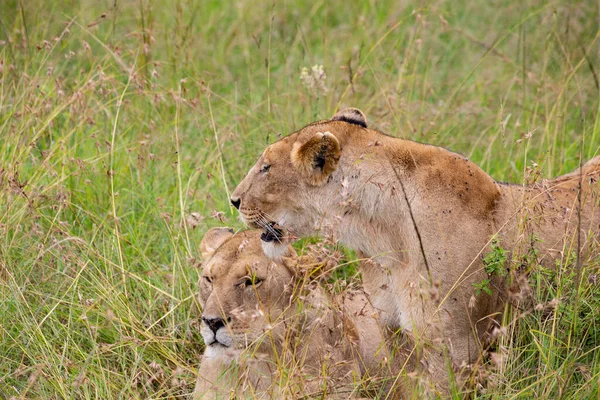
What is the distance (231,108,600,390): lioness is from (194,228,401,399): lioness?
0.20 metres

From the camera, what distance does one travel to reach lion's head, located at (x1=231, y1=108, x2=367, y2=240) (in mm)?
4418

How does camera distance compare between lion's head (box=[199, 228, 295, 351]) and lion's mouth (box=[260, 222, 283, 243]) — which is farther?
lion's mouth (box=[260, 222, 283, 243])

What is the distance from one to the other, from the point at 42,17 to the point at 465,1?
13.9 ft

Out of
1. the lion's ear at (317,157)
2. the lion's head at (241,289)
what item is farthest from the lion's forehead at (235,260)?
the lion's ear at (317,157)

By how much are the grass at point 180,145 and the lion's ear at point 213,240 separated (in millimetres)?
104

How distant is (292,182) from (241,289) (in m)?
0.56

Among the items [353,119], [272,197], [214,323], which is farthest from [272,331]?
[353,119]

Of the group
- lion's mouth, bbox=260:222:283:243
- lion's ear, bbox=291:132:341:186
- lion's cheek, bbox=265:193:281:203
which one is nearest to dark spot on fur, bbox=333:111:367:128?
lion's ear, bbox=291:132:341:186

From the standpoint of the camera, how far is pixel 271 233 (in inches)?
181

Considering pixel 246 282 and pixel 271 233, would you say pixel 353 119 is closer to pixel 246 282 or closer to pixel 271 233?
pixel 271 233

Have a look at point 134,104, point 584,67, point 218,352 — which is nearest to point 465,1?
point 584,67

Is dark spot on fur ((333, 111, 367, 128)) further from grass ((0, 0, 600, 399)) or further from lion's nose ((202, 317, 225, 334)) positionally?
lion's nose ((202, 317, 225, 334))

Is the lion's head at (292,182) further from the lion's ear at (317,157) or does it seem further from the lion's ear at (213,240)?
the lion's ear at (213,240)

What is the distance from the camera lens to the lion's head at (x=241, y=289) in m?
4.19
